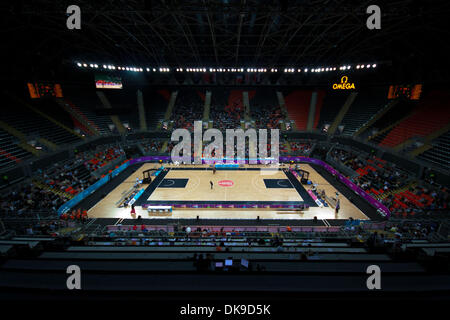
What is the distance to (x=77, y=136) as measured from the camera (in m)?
32.4

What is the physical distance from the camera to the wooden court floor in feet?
66.2

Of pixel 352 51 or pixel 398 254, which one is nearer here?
pixel 398 254

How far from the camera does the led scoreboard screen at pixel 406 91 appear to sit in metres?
29.4

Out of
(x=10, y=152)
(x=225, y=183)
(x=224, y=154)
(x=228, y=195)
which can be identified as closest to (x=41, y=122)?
(x=10, y=152)

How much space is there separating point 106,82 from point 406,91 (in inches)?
1780

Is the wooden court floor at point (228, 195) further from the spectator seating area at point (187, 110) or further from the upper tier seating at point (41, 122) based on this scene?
the spectator seating area at point (187, 110)

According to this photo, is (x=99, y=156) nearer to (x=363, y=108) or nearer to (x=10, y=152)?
(x=10, y=152)

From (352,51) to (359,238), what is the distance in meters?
32.0

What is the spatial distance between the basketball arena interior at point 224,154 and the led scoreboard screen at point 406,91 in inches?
7.8

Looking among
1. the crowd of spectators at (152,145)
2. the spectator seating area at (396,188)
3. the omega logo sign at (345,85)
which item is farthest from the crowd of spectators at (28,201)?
the spectator seating area at (396,188)

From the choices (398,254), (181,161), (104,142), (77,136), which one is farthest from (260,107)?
(398,254)

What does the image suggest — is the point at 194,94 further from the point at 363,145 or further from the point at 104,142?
the point at 363,145

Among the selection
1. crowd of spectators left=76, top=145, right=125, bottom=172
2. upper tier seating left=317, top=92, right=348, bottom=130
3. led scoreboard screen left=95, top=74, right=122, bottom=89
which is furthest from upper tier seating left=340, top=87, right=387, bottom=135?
led scoreboard screen left=95, top=74, right=122, bottom=89

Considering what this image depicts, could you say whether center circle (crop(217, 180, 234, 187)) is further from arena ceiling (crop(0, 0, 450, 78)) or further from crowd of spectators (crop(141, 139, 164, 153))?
arena ceiling (crop(0, 0, 450, 78))
